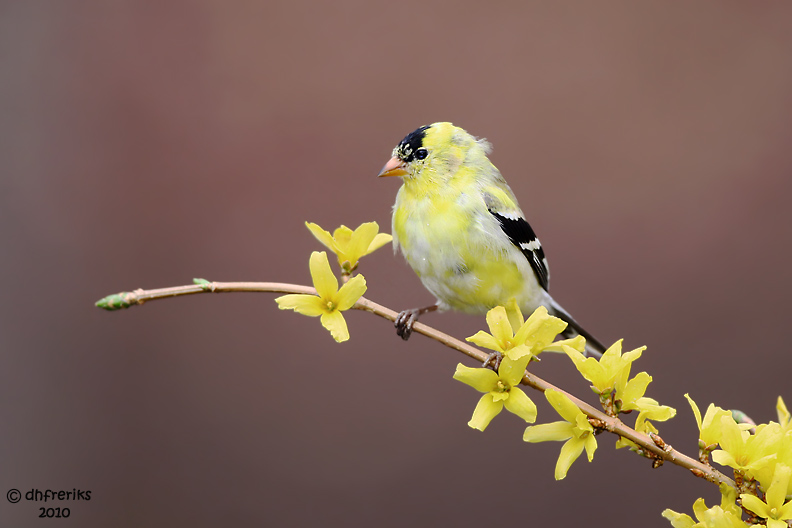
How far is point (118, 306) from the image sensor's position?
69cm

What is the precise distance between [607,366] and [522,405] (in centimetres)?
11

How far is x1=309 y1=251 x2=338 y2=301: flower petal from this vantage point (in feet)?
2.56

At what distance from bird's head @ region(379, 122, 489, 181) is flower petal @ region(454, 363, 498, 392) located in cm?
51

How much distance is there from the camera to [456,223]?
46.1 inches

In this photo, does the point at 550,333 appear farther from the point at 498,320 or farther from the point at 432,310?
the point at 432,310

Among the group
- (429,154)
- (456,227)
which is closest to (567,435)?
(456,227)

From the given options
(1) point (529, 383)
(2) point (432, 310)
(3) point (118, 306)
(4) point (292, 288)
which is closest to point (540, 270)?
(2) point (432, 310)

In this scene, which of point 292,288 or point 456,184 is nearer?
point 292,288

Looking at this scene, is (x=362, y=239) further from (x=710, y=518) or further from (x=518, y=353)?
(x=710, y=518)

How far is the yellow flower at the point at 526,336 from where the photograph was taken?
28.8 inches

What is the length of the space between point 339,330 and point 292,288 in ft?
0.27

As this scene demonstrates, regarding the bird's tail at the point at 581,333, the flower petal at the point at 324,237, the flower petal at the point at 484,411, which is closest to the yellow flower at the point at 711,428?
the flower petal at the point at 484,411

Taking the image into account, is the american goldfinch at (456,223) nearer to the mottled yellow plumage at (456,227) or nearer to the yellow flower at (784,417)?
→ the mottled yellow plumage at (456,227)

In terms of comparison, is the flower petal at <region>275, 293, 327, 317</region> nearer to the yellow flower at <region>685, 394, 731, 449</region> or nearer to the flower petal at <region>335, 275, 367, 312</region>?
the flower petal at <region>335, 275, 367, 312</region>
